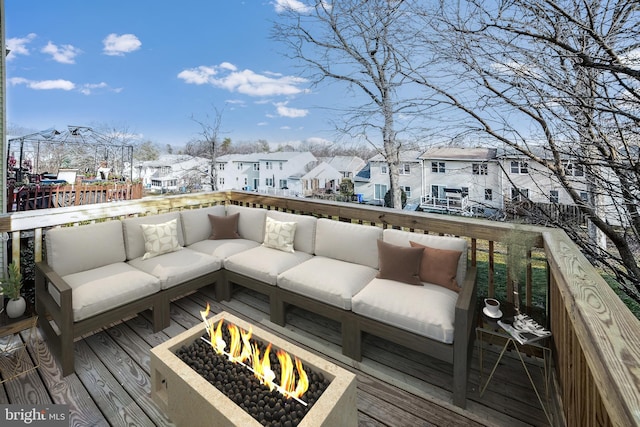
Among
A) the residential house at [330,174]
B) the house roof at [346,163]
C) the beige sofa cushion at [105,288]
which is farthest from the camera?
the house roof at [346,163]

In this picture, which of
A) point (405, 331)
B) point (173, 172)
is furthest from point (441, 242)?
point (173, 172)

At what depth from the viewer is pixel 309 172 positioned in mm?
4910

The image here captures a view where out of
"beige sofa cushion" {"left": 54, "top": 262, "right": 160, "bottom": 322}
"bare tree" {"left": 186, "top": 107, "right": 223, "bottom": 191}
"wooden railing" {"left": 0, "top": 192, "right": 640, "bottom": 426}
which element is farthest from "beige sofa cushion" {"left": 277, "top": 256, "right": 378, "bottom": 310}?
"bare tree" {"left": 186, "top": 107, "right": 223, "bottom": 191}

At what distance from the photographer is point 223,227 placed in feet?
12.4

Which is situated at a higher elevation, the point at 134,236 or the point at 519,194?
the point at 519,194

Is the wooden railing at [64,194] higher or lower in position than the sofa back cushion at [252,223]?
higher

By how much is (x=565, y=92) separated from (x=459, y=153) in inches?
46.1

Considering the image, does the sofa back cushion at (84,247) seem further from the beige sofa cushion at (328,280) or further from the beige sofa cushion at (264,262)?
the beige sofa cushion at (328,280)

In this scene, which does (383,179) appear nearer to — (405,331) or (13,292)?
(405,331)

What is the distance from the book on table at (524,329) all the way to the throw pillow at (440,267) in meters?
0.45

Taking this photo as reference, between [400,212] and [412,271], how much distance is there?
71 cm

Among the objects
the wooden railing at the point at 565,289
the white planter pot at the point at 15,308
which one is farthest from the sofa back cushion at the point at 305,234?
the white planter pot at the point at 15,308

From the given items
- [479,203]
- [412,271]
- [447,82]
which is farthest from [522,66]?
[412,271]

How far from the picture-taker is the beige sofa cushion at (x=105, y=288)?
2.26 metres
